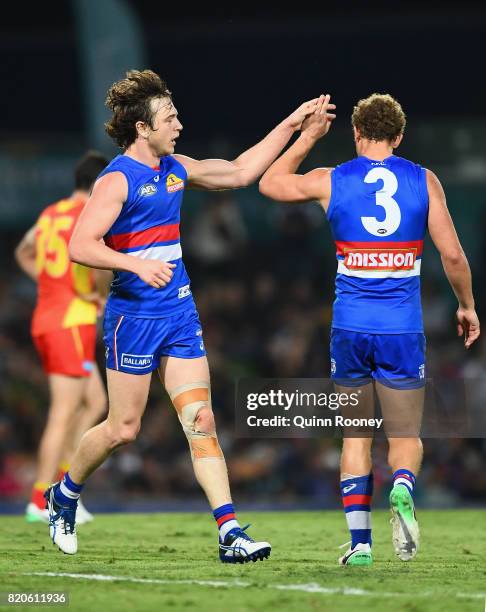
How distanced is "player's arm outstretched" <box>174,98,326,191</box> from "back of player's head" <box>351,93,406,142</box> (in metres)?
0.48

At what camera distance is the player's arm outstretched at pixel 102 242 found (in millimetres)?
6512

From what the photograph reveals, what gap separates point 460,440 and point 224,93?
268 inches

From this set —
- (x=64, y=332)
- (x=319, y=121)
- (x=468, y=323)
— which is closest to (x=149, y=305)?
(x=319, y=121)

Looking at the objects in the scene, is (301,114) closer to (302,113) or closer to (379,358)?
(302,113)

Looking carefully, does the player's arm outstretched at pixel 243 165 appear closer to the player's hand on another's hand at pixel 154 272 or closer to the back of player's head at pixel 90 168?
the player's hand on another's hand at pixel 154 272

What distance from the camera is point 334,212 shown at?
6883 millimetres

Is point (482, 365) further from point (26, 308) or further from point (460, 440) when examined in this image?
point (26, 308)

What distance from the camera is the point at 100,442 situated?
7.11m

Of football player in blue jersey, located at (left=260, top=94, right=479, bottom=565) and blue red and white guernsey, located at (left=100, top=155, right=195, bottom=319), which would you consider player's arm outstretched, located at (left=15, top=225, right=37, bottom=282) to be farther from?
football player in blue jersey, located at (left=260, top=94, right=479, bottom=565)

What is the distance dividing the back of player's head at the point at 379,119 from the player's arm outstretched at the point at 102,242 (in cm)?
126

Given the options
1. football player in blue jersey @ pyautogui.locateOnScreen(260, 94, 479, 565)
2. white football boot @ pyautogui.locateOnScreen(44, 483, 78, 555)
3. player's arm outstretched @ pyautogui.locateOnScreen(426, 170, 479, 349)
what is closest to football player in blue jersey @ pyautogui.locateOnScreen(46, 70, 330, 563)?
white football boot @ pyautogui.locateOnScreen(44, 483, 78, 555)

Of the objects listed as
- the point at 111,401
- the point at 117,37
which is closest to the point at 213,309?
the point at 117,37

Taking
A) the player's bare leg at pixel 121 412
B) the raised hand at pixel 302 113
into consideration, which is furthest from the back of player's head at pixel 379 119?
the player's bare leg at pixel 121 412

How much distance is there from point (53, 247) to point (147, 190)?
10.9 ft
